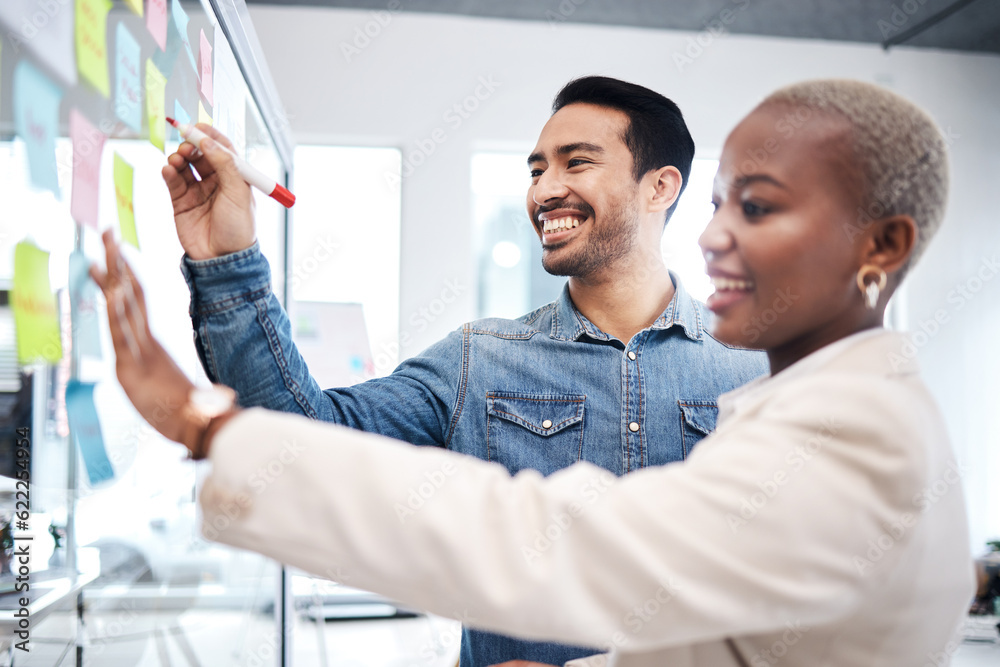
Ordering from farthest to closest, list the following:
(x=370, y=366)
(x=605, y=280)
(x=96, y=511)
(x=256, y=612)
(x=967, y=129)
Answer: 1. (x=967, y=129)
2. (x=370, y=366)
3. (x=256, y=612)
4. (x=605, y=280)
5. (x=96, y=511)

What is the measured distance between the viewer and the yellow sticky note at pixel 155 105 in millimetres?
983

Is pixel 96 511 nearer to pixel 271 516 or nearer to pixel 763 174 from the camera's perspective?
pixel 271 516

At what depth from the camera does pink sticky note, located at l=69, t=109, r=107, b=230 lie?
767mm

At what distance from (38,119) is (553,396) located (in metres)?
0.86

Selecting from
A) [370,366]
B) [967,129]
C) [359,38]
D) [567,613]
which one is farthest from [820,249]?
[967,129]

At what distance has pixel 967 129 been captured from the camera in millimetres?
5055

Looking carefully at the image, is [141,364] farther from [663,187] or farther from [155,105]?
[663,187]

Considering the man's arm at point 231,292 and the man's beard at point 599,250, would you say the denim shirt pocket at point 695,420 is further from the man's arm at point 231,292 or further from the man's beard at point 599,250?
the man's arm at point 231,292

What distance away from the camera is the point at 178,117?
1.11 metres

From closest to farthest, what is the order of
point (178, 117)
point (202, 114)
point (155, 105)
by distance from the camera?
point (155, 105) → point (178, 117) → point (202, 114)

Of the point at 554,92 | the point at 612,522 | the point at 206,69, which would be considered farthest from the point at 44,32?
the point at 554,92

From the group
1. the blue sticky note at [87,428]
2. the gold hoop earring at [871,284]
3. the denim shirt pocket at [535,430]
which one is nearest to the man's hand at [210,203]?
the blue sticky note at [87,428]

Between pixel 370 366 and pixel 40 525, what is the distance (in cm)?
289

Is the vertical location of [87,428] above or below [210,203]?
below
